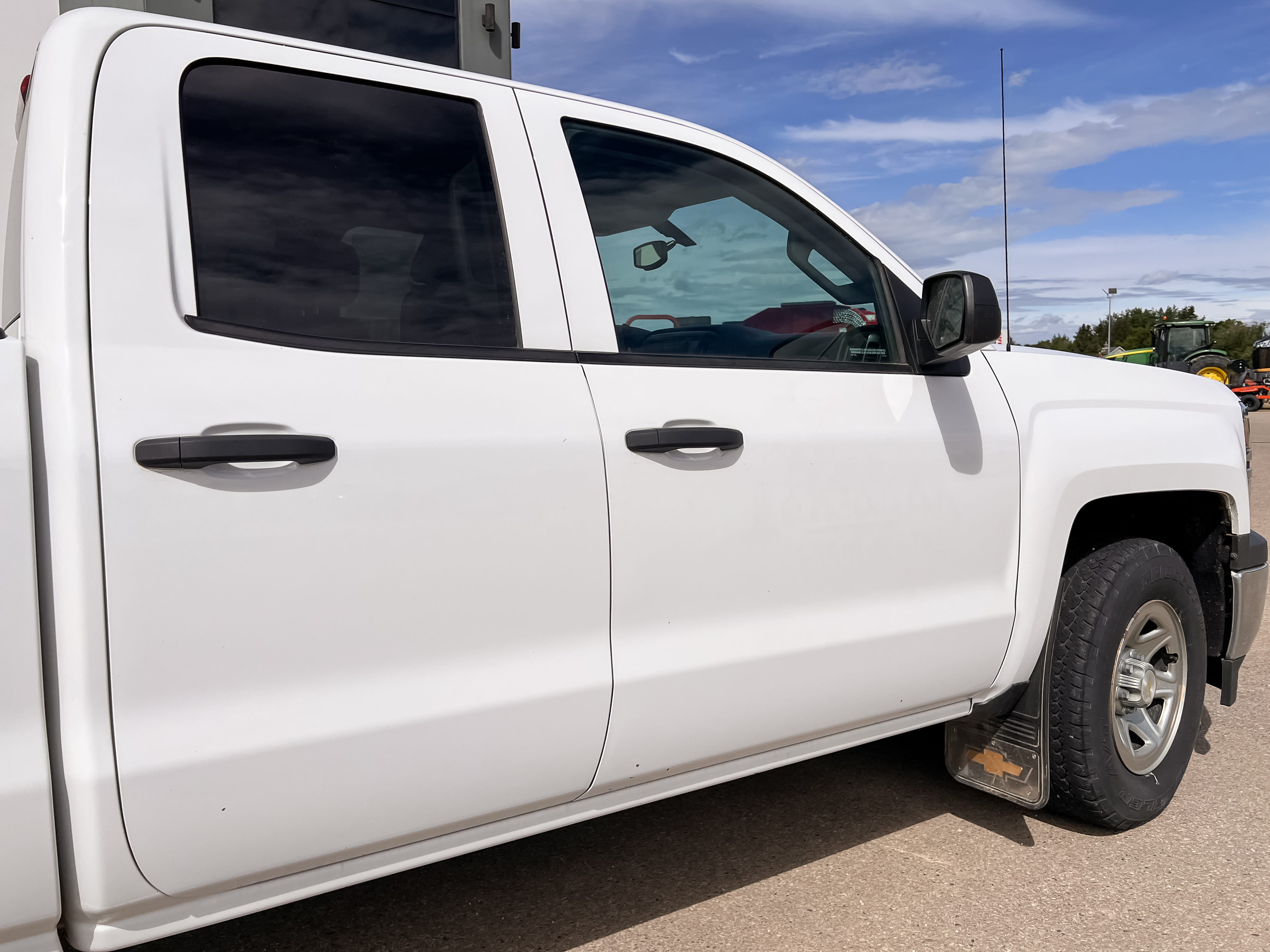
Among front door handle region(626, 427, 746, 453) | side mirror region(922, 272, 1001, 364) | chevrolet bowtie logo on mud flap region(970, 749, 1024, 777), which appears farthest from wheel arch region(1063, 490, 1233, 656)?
front door handle region(626, 427, 746, 453)

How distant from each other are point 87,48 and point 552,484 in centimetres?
109

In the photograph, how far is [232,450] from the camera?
1.68m

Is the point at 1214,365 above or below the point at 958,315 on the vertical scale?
above

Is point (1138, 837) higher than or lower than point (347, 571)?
lower

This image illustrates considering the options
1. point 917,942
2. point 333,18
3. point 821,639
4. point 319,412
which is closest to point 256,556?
point 319,412

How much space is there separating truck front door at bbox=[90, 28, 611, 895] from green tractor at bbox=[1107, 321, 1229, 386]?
75.3 feet

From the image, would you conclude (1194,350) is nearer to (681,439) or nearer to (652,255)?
(652,255)

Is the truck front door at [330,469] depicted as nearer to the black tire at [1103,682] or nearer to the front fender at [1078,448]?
the front fender at [1078,448]

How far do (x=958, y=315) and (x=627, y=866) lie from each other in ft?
5.82

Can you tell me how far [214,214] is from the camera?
1.85 metres

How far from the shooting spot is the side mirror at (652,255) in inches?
95.0

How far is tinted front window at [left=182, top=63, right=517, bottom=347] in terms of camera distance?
1.85 metres

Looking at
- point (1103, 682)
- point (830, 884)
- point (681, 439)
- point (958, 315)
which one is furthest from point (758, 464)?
point (1103, 682)

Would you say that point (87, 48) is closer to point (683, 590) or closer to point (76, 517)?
point (76, 517)
